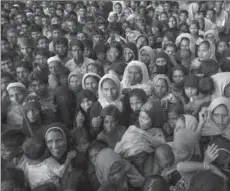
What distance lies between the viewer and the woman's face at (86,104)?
11.6 feet

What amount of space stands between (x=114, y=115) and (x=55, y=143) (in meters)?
0.69

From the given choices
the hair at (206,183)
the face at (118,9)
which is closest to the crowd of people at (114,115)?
the hair at (206,183)

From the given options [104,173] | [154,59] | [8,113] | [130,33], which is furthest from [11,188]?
[130,33]

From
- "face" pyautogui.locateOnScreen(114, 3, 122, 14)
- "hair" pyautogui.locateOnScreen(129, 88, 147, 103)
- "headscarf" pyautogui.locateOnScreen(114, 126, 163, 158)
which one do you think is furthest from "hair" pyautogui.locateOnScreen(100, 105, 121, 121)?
"face" pyautogui.locateOnScreen(114, 3, 122, 14)

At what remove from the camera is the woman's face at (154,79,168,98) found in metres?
3.63

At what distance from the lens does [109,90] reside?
3.53 m

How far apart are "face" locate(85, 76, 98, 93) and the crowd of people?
12 millimetres

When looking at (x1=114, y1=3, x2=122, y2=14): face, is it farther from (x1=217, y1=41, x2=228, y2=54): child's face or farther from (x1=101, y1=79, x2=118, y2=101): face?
(x1=101, y1=79, x2=118, y2=101): face

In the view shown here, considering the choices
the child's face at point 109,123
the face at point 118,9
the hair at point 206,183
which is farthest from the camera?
the face at point 118,9

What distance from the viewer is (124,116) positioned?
Result: 346cm

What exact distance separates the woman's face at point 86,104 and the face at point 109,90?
18 centimetres

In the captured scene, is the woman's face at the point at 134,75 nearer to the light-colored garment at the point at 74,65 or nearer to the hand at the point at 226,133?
the light-colored garment at the point at 74,65

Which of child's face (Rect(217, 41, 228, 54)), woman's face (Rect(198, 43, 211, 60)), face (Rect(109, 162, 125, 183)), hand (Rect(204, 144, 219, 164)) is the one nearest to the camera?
face (Rect(109, 162, 125, 183))

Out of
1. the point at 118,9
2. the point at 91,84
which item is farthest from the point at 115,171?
the point at 118,9
